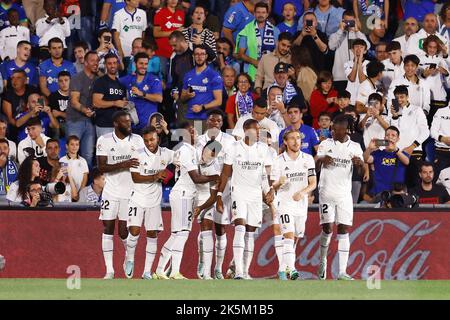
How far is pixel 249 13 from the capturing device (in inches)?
942

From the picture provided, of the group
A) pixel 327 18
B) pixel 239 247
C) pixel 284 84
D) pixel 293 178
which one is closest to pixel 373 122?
pixel 284 84

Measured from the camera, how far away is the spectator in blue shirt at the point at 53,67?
23094 millimetres

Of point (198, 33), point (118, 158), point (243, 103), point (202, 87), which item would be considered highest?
point (198, 33)

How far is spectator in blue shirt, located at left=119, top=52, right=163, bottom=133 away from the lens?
871 inches

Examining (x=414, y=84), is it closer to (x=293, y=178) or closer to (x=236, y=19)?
(x=236, y=19)

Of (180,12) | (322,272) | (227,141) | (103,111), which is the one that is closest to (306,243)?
(322,272)

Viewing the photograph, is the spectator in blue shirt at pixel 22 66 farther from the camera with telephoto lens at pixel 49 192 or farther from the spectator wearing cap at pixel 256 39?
the camera with telephoto lens at pixel 49 192

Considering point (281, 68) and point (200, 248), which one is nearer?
point (200, 248)

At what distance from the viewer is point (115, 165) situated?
1867cm

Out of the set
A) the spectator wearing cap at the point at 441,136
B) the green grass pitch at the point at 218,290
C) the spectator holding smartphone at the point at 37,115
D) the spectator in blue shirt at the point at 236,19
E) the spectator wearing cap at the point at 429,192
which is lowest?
the green grass pitch at the point at 218,290

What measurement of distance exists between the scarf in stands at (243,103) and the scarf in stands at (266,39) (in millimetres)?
1573

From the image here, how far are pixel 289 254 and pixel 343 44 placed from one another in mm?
6228

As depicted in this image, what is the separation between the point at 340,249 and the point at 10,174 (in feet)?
19.3

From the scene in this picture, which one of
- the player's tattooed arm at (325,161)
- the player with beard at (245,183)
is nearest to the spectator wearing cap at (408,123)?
the player's tattooed arm at (325,161)
